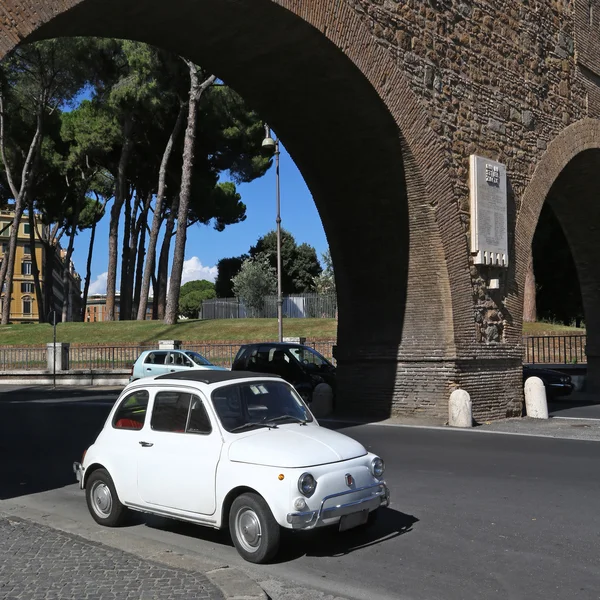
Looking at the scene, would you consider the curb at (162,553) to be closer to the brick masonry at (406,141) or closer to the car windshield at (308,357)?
the brick masonry at (406,141)

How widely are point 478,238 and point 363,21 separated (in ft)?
14.6

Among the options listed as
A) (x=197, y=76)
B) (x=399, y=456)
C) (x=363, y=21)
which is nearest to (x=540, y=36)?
(x=363, y=21)

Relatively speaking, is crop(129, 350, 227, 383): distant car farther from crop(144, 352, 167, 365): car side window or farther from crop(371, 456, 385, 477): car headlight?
crop(371, 456, 385, 477): car headlight

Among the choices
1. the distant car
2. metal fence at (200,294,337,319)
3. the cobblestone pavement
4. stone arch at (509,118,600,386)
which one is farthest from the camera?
metal fence at (200,294,337,319)

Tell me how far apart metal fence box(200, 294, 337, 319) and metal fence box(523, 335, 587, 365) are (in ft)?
50.9

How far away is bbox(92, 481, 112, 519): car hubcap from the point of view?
6.49 metres

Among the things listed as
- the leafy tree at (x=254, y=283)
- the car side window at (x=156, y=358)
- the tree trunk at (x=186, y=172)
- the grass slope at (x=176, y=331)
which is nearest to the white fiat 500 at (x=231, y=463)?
the car side window at (x=156, y=358)

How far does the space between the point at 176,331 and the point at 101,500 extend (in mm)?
29677

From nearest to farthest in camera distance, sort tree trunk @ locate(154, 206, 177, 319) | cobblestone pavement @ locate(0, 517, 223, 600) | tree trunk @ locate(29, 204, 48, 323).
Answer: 1. cobblestone pavement @ locate(0, 517, 223, 600)
2. tree trunk @ locate(154, 206, 177, 319)
3. tree trunk @ locate(29, 204, 48, 323)

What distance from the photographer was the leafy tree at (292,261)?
6212 cm

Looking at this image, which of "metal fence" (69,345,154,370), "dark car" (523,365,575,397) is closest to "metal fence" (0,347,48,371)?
"metal fence" (69,345,154,370)

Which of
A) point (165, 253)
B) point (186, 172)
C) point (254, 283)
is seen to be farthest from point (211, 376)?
point (254, 283)

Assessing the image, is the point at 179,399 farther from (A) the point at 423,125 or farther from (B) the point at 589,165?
(B) the point at 589,165

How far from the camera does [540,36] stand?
54.4 feet
